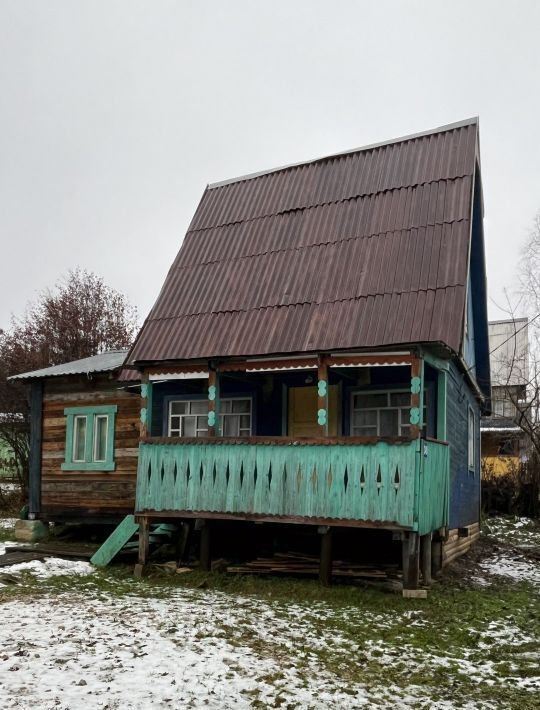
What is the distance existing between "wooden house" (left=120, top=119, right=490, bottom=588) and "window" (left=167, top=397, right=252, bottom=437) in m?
0.03

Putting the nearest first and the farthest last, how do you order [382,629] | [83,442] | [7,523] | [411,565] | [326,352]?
[382,629], [411,565], [326,352], [83,442], [7,523]

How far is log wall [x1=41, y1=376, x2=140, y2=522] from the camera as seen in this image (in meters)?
15.5

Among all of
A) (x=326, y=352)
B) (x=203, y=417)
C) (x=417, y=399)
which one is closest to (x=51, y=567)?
(x=203, y=417)

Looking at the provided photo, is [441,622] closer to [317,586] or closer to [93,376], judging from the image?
[317,586]

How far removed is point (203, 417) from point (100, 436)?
297cm

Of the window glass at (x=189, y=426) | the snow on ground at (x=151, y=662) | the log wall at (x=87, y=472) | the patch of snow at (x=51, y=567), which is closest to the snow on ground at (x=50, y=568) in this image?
the patch of snow at (x=51, y=567)

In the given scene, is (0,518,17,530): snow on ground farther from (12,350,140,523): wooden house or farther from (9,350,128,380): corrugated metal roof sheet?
(9,350,128,380): corrugated metal roof sheet

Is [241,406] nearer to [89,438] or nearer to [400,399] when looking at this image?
[400,399]

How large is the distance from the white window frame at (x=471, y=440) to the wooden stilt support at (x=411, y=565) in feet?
21.3

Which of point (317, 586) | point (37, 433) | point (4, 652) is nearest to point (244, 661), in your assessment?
point (4, 652)

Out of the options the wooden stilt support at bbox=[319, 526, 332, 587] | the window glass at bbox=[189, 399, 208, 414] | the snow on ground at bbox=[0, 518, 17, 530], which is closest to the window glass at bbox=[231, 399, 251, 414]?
the window glass at bbox=[189, 399, 208, 414]

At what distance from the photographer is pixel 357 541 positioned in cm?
1245

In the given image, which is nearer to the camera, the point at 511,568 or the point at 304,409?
the point at 511,568

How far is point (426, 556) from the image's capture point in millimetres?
11031
